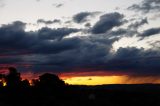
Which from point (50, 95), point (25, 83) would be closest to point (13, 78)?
point (25, 83)

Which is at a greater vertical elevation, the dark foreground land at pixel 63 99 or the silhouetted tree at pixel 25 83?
the silhouetted tree at pixel 25 83

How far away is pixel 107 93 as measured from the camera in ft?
614

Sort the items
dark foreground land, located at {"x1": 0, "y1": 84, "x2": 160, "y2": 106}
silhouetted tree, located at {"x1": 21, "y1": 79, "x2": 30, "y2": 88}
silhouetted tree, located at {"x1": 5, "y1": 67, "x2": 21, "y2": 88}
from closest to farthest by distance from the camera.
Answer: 1. dark foreground land, located at {"x1": 0, "y1": 84, "x2": 160, "y2": 106}
2. silhouetted tree, located at {"x1": 21, "y1": 79, "x2": 30, "y2": 88}
3. silhouetted tree, located at {"x1": 5, "y1": 67, "x2": 21, "y2": 88}

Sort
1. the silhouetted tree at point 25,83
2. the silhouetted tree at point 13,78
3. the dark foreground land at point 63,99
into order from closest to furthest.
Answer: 1. the dark foreground land at point 63,99
2. the silhouetted tree at point 25,83
3. the silhouetted tree at point 13,78

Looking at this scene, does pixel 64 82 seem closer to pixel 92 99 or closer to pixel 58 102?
pixel 92 99

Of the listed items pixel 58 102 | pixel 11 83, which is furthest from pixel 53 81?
pixel 58 102

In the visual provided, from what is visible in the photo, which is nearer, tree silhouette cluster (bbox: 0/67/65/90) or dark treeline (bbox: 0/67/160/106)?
dark treeline (bbox: 0/67/160/106)

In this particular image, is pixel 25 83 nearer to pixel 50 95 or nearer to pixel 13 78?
pixel 13 78

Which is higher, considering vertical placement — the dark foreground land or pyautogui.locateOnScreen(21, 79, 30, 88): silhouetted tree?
pyautogui.locateOnScreen(21, 79, 30, 88): silhouetted tree

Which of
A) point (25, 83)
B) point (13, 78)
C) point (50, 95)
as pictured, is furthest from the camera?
point (13, 78)

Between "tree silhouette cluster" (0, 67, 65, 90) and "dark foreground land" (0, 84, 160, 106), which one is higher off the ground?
"tree silhouette cluster" (0, 67, 65, 90)

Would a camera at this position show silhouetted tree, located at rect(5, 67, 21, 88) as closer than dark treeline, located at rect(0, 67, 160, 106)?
No

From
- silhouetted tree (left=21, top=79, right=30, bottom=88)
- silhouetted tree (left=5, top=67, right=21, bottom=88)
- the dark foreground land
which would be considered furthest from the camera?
silhouetted tree (left=5, top=67, right=21, bottom=88)

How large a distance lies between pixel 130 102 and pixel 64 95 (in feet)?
86.4
